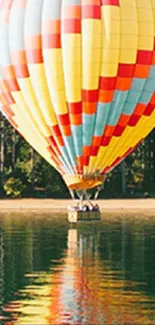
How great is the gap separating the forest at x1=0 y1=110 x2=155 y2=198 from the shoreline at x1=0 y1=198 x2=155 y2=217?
2025 mm

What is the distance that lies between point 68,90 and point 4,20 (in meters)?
4.68

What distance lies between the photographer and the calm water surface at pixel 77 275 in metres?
39.8

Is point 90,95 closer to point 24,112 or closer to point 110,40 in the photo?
point 110,40

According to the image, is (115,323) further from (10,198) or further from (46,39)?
(10,198)

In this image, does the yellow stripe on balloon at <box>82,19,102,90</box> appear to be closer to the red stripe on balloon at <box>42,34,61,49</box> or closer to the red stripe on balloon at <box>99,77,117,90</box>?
the red stripe on balloon at <box>99,77,117,90</box>

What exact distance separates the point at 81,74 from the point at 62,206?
38514 mm

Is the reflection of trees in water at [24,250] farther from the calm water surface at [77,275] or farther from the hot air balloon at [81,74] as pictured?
the hot air balloon at [81,74]

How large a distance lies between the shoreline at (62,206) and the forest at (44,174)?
2.02 m

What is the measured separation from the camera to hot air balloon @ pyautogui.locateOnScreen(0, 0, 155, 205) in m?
53.4

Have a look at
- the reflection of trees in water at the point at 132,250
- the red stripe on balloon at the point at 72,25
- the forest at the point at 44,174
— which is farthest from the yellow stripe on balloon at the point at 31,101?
the forest at the point at 44,174

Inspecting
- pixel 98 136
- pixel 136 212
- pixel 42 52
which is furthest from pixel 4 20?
pixel 136 212

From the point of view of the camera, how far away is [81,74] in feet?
176

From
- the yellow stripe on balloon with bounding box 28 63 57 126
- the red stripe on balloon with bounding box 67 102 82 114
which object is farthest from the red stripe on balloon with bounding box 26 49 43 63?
the red stripe on balloon with bounding box 67 102 82 114

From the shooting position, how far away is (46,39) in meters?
53.8
